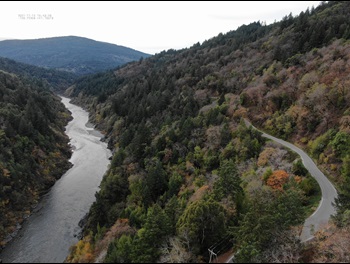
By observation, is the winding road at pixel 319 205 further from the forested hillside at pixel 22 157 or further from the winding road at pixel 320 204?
the forested hillside at pixel 22 157

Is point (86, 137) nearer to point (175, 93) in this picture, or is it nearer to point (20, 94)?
point (20, 94)

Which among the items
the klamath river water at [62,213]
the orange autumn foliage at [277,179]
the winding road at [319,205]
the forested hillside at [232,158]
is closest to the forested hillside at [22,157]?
the klamath river water at [62,213]

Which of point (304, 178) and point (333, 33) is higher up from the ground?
point (333, 33)

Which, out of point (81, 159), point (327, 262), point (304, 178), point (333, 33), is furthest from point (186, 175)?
point (333, 33)

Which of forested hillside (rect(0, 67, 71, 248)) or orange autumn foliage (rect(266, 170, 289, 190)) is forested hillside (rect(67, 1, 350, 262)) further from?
forested hillside (rect(0, 67, 71, 248))

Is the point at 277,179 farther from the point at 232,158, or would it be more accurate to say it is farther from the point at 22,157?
the point at 22,157

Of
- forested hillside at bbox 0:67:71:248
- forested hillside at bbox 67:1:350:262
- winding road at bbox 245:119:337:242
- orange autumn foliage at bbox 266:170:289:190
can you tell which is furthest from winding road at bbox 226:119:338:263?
forested hillside at bbox 0:67:71:248

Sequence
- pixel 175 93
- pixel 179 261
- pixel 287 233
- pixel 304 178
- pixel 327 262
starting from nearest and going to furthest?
pixel 179 261, pixel 327 262, pixel 287 233, pixel 304 178, pixel 175 93
